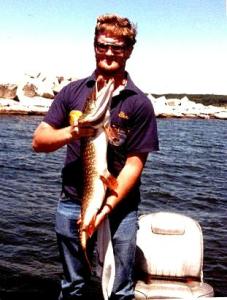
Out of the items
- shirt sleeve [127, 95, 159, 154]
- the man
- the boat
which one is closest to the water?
the boat

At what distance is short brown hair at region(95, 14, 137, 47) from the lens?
374cm

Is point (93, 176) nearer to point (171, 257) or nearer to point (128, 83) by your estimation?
point (128, 83)

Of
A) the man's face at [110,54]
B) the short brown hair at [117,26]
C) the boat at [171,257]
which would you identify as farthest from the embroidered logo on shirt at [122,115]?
the boat at [171,257]

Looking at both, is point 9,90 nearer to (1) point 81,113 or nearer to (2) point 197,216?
(2) point 197,216

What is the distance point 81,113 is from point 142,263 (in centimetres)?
241

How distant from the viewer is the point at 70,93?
392 cm

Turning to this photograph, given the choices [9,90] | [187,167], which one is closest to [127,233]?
[187,167]

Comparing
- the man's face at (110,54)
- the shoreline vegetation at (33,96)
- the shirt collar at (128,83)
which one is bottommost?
the shoreline vegetation at (33,96)

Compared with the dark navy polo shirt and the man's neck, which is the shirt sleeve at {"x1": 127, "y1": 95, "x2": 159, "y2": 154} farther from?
the man's neck

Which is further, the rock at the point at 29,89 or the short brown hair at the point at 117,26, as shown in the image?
the rock at the point at 29,89

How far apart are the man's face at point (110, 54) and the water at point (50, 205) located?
441 cm

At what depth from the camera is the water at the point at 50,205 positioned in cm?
772

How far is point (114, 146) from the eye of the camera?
12.5 ft

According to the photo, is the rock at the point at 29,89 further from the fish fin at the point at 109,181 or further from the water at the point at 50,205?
the fish fin at the point at 109,181
